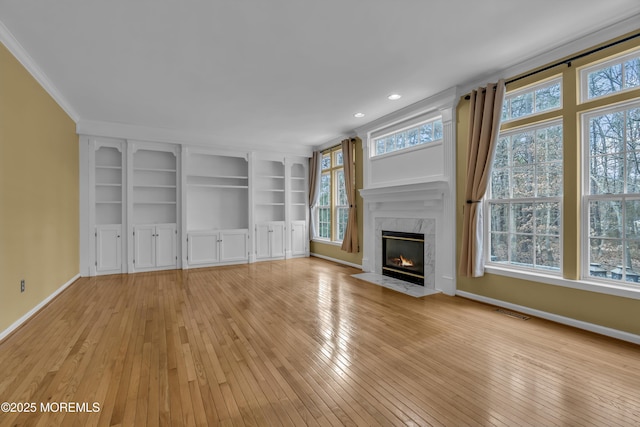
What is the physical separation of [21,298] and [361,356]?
139 inches

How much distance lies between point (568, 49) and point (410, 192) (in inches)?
92.4

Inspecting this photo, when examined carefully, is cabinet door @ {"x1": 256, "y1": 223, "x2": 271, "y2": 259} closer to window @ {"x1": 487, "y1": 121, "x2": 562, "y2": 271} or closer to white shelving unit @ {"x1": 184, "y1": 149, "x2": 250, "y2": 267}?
white shelving unit @ {"x1": 184, "y1": 149, "x2": 250, "y2": 267}

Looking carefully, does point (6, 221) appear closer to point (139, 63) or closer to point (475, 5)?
point (139, 63)

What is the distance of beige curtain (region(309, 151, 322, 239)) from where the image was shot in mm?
7285

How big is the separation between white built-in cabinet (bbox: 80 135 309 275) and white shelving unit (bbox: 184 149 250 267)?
0.07 ft

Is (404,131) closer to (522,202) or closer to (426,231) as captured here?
(426,231)

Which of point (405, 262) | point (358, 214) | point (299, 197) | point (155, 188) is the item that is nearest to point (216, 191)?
point (155, 188)

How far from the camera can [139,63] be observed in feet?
10.6

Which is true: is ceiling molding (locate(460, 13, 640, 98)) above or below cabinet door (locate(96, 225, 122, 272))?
above

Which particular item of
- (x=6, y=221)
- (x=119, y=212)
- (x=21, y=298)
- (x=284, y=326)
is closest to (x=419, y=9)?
(x=284, y=326)

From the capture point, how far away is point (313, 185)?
291 inches

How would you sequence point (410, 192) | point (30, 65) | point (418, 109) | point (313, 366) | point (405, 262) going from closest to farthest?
point (313, 366), point (30, 65), point (418, 109), point (410, 192), point (405, 262)

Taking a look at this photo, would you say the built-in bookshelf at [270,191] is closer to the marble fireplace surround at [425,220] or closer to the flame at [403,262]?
the marble fireplace surround at [425,220]

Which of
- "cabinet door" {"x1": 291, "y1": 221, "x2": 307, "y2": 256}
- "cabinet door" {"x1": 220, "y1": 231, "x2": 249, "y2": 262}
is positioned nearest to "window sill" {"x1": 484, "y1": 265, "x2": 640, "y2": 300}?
"cabinet door" {"x1": 291, "y1": 221, "x2": 307, "y2": 256}
